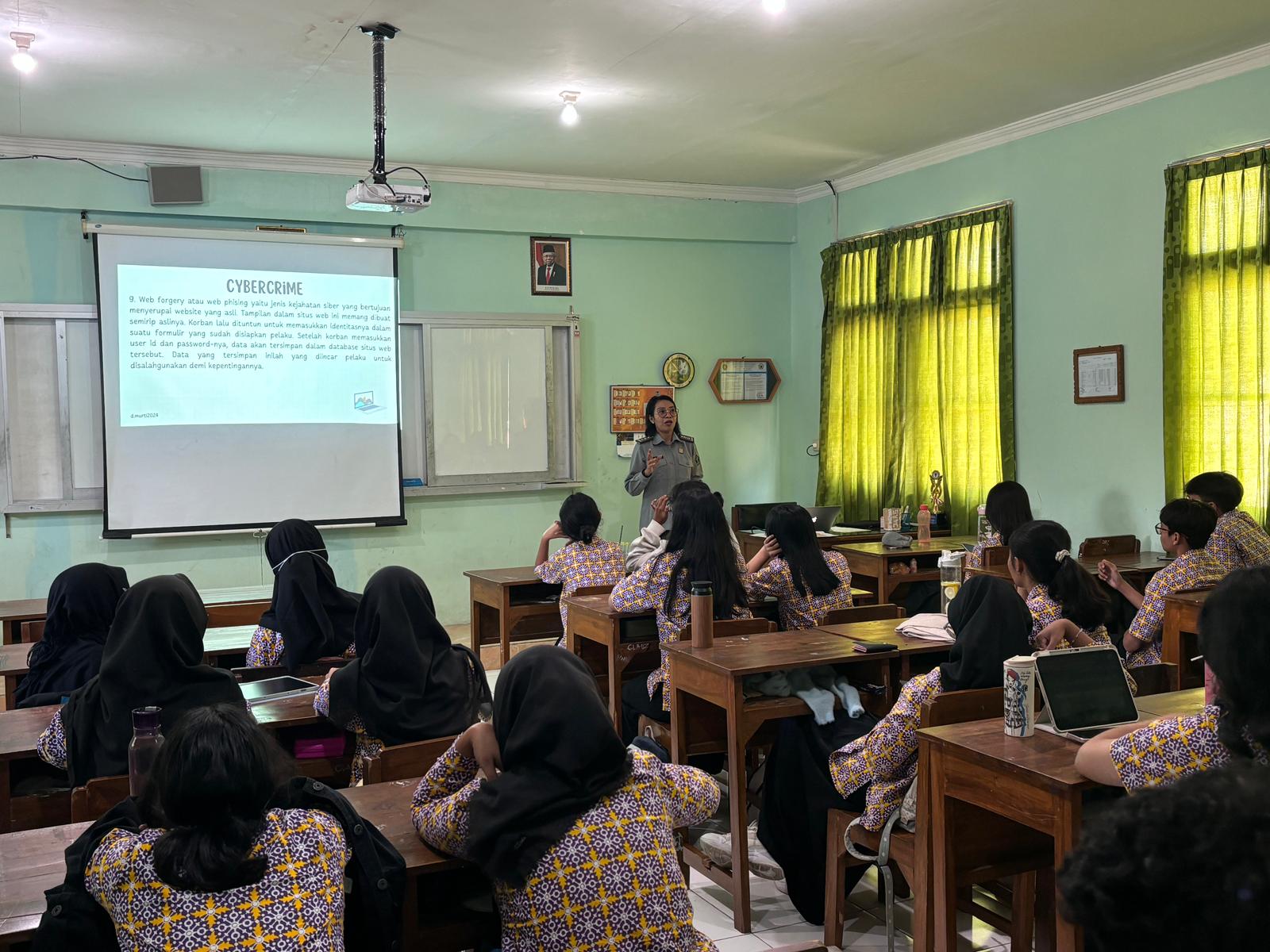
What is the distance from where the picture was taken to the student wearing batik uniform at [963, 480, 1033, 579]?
5.18 meters

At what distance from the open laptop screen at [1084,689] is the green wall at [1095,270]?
12.3 feet

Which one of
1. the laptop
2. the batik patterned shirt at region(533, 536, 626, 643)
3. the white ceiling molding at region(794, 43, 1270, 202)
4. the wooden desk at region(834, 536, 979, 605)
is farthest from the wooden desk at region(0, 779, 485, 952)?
the white ceiling molding at region(794, 43, 1270, 202)

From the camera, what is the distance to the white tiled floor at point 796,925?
2.99 meters

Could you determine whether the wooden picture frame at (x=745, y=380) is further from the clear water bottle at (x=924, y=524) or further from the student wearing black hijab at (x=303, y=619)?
the student wearing black hijab at (x=303, y=619)

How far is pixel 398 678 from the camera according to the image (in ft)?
9.52

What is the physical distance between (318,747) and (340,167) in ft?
16.6

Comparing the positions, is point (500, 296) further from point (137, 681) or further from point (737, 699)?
point (137, 681)

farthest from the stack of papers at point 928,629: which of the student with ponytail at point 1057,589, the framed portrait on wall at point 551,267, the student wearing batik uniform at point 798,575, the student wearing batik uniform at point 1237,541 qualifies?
the framed portrait on wall at point 551,267

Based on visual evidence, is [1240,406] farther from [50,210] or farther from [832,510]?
[50,210]

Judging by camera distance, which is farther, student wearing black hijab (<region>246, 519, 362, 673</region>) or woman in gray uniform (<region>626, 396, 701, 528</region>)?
woman in gray uniform (<region>626, 396, 701, 528</region>)

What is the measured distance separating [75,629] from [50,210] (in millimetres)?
3986

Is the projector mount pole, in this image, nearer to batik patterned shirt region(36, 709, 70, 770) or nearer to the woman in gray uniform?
the woman in gray uniform

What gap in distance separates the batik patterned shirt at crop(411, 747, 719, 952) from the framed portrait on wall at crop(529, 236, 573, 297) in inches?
246

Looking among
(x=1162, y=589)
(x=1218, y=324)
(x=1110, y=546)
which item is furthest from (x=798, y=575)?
(x=1218, y=324)
